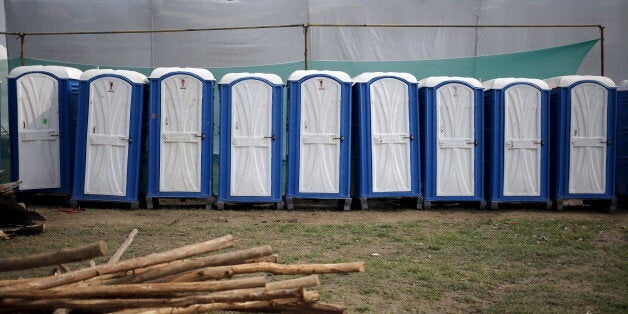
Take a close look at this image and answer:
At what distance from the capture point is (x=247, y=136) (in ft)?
31.2

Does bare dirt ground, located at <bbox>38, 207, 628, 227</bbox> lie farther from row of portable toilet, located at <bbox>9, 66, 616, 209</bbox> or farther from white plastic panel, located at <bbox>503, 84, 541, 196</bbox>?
white plastic panel, located at <bbox>503, 84, 541, 196</bbox>

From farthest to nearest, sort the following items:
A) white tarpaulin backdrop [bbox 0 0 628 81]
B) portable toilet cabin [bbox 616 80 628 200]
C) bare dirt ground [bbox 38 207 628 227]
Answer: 1. white tarpaulin backdrop [bbox 0 0 628 81]
2. portable toilet cabin [bbox 616 80 628 200]
3. bare dirt ground [bbox 38 207 628 227]

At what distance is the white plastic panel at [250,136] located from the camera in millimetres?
9484

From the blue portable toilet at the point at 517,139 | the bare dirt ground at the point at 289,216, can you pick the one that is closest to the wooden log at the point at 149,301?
the bare dirt ground at the point at 289,216

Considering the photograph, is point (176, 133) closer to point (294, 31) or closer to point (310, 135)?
point (310, 135)

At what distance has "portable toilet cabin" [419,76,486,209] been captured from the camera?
9797mm

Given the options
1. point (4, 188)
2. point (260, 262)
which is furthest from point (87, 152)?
point (260, 262)

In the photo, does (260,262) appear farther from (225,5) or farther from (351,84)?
(225,5)

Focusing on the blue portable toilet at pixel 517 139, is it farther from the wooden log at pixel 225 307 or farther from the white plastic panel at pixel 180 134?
the wooden log at pixel 225 307

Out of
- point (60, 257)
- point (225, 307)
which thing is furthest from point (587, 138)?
point (60, 257)

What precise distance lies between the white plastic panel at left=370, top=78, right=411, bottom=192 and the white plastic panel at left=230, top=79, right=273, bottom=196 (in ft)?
5.18

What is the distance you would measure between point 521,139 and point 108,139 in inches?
244

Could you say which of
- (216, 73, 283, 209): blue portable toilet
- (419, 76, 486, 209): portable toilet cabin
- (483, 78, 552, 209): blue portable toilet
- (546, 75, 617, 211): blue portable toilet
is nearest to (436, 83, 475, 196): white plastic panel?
(419, 76, 486, 209): portable toilet cabin

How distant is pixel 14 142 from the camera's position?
9.67m
